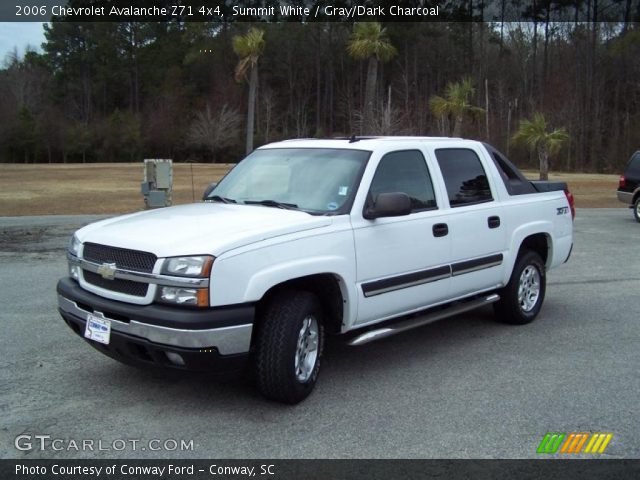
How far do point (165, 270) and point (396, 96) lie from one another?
82.2 metres

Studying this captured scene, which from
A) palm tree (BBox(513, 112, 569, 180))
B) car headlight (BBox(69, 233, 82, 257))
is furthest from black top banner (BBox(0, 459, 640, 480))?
palm tree (BBox(513, 112, 569, 180))

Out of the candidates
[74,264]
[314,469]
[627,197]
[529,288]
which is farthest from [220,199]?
[627,197]

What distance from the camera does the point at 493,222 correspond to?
597 centimetres

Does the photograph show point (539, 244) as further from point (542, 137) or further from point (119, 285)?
point (542, 137)

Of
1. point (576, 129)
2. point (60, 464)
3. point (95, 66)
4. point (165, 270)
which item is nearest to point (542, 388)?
point (165, 270)

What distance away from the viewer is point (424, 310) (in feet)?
17.8

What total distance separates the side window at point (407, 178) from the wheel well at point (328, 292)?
0.81 m

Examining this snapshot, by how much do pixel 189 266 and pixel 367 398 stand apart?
5.35 feet

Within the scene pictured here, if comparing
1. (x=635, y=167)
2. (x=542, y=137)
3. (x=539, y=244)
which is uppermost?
(x=542, y=137)

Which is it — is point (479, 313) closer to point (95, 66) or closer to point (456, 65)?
point (456, 65)

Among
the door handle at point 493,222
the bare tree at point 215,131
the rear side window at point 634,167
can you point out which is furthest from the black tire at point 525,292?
the bare tree at point 215,131

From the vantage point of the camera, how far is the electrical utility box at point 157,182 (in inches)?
681

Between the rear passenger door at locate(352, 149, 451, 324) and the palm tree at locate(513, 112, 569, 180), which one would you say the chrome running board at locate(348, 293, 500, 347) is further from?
the palm tree at locate(513, 112, 569, 180)

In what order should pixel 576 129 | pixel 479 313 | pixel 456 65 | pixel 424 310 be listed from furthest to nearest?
pixel 456 65
pixel 576 129
pixel 479 313
pixel 424 310
